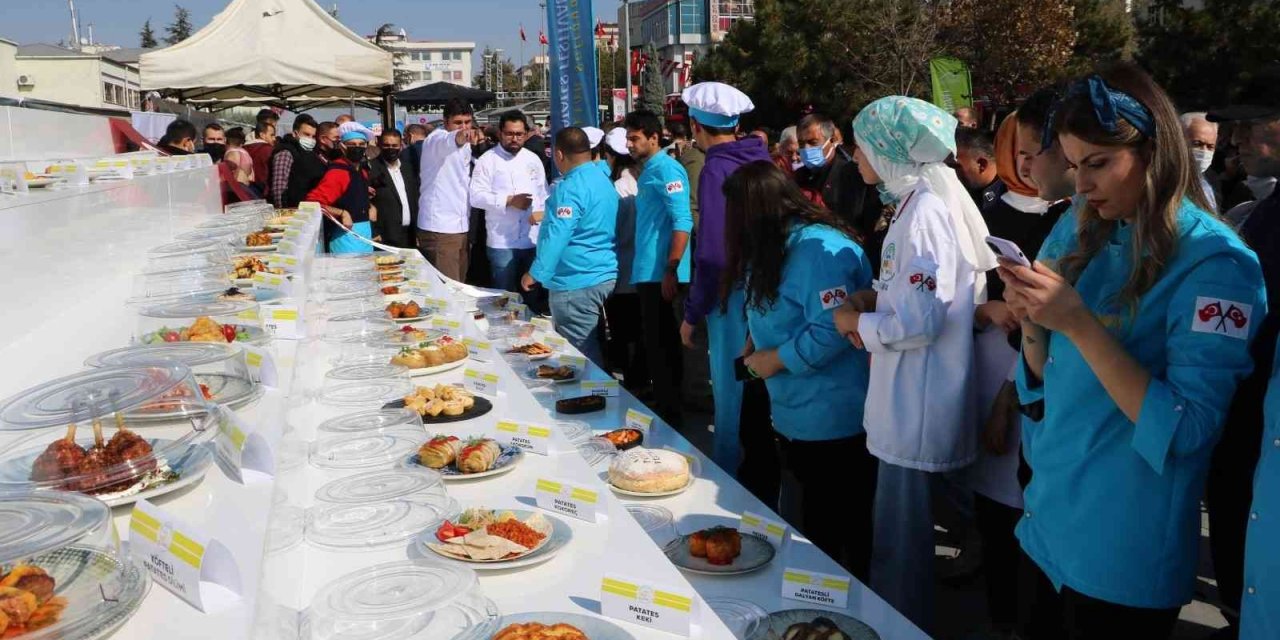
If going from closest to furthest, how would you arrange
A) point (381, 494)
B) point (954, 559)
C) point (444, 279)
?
point (381, 494), point (954, 559), point (444, 279)

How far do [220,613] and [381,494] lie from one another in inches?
41.5

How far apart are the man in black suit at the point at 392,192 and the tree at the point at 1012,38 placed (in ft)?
46.4

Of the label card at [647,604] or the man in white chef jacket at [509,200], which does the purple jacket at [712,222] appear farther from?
the man in white chef jacket at [509,200]

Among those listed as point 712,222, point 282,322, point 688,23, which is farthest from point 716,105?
point 688,23

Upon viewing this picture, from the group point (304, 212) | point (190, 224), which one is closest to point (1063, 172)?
point (190, 224)

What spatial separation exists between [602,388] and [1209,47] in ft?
51.9

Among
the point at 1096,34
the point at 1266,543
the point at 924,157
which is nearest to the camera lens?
the point at 1266,543

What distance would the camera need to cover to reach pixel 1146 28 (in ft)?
53.8

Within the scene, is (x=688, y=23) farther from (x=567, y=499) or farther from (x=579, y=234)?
(x=567, y=499)

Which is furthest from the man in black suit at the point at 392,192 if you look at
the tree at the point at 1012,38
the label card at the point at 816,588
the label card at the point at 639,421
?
the tree at the point at 1012,38

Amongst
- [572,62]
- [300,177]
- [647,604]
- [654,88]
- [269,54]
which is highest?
[654,88]

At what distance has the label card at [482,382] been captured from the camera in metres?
2.94

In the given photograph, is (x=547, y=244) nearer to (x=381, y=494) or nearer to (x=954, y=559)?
(x=954, y=559)

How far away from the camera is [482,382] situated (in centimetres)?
298
